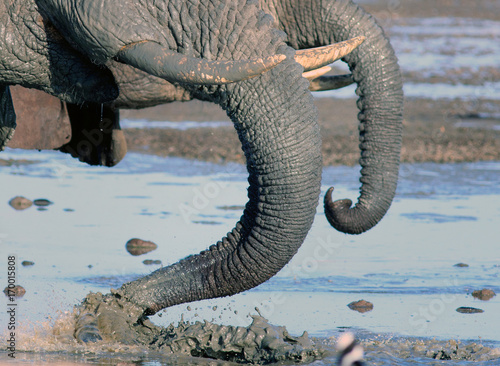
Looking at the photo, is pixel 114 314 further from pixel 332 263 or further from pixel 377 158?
pixel 332 263

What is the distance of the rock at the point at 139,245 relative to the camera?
7.05 meters

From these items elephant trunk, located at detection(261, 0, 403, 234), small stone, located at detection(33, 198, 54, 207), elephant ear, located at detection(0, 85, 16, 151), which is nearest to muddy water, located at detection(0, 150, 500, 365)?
small stone, located at detection(33, 198, 54, 207)

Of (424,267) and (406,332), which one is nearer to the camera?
(406,332)

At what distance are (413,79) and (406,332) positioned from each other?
1250cm

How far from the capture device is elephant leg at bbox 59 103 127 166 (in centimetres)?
607

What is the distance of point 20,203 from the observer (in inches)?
331

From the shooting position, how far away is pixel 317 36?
19.0 ft

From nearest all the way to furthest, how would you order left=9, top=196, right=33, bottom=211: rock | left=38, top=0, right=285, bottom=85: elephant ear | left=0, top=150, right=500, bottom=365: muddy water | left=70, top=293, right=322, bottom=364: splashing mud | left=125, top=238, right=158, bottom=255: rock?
1. left=38, top=0, right=285, bottom=85: elephant ear
2. left=70, top=293, right=322, bottom=364: splashing mud
3. left=0, top=150, right=500, bottom=365: muddy water
4. left=125, top=238, right=158, bottom=255: rock
5. left=9, top=196, right=33, bottom=211: rock

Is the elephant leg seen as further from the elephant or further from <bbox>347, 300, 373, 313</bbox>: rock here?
<bbox>347, 300, 373, 313</bbox>: rock

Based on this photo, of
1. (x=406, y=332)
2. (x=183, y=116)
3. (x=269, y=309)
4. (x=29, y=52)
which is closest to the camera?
(x=29, y=52)

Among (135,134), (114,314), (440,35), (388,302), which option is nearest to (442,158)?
(135,134)

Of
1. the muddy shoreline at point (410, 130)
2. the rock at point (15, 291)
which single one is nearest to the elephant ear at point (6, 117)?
the rock at point (15, 291)

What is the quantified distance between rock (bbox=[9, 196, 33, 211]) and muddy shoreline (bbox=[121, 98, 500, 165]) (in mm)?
2501

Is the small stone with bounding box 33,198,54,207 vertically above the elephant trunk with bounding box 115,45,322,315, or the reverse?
the elephant trunk with bounding box 115,45,322,315
